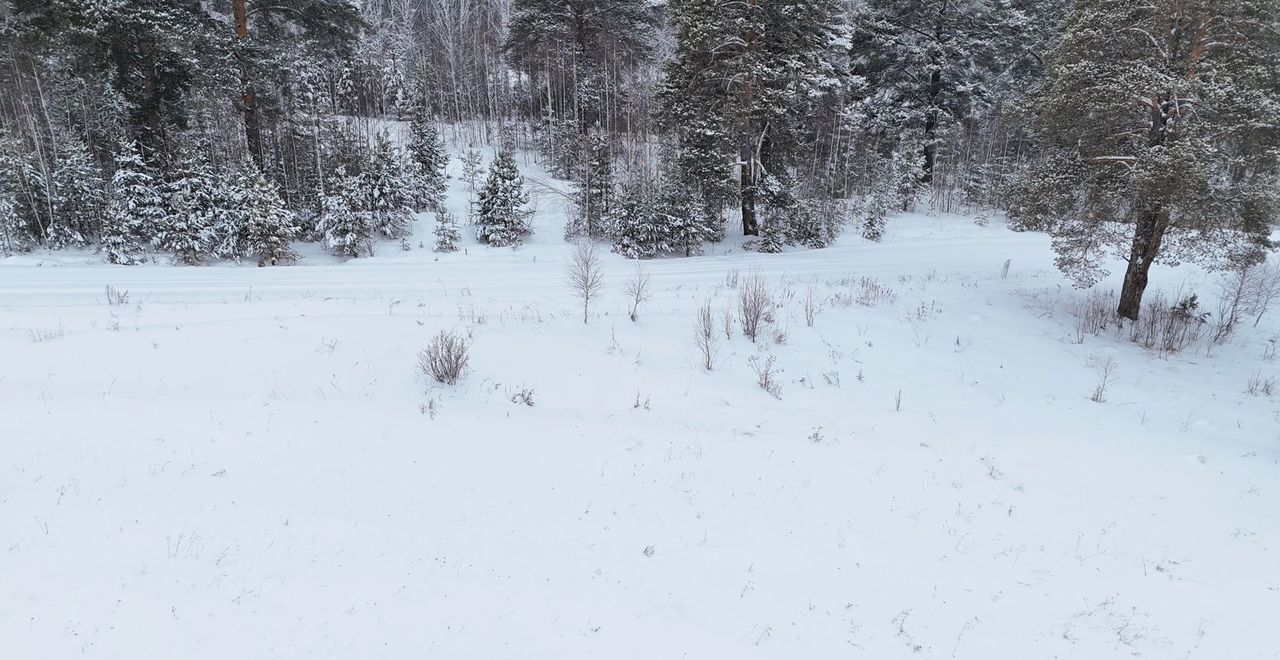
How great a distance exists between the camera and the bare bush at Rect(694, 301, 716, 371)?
9133 millimetres

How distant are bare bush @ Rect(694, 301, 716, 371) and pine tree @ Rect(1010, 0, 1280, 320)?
7.74 m

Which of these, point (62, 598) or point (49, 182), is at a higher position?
point (49, 182)

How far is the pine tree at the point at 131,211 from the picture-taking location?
15.3 meters

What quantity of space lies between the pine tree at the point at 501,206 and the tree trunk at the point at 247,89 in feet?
20.5

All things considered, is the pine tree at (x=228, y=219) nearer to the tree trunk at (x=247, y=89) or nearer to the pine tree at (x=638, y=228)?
the tree trunk at (x=247, y=89)

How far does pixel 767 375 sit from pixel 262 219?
13.6 meters

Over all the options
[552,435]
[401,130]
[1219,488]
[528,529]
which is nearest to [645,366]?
[552,435]

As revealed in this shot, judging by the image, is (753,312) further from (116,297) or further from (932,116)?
(932,116)

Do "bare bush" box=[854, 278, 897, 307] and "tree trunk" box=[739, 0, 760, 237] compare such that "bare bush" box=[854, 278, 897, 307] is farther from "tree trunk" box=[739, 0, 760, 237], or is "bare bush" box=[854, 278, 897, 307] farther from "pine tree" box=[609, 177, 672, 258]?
"tree trunk" box=[739, 0, 760, 237]

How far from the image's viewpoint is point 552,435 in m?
6.95

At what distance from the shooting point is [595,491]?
6051 millimetres

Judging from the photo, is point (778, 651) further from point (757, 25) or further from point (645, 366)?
point (757, 25)

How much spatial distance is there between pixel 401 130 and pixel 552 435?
28.9 m

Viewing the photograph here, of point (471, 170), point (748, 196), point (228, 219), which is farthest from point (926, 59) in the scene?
point (228, 219)
